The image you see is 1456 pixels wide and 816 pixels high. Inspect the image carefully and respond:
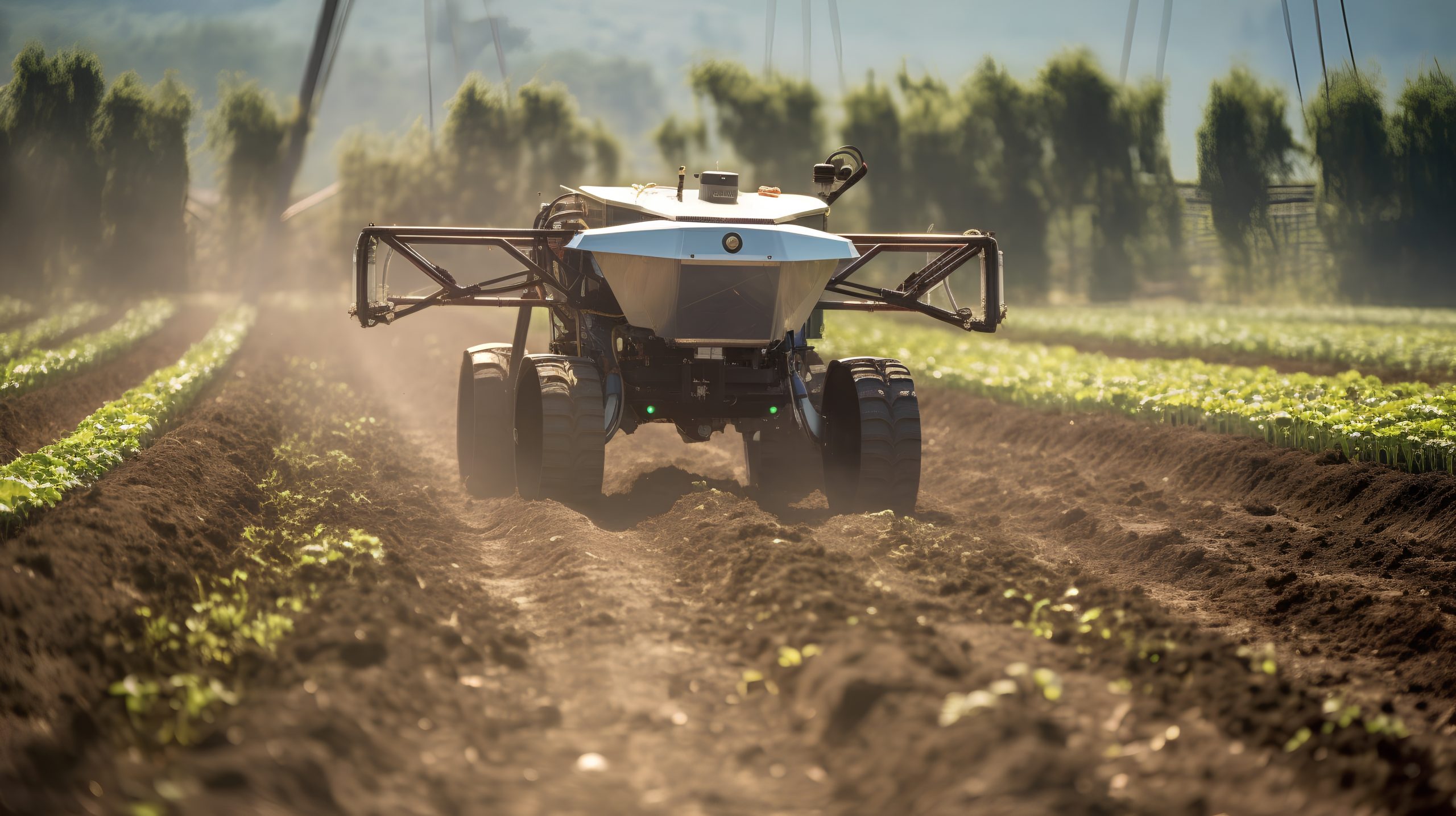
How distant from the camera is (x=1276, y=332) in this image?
28641mm

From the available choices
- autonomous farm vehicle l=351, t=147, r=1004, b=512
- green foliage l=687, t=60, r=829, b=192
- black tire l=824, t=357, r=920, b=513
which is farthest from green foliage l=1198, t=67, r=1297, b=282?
Answer: green foliage l=687, t=60, r=829, b=192

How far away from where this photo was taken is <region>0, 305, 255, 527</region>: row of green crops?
25.3ft

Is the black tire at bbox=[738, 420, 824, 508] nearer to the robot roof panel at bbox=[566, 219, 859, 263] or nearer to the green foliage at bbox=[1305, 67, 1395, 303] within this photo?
the robot roof panel at bbox=[566, 219, 859, 263]

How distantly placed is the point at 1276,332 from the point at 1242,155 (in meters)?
4.13

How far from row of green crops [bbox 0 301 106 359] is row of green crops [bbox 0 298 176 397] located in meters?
0.68

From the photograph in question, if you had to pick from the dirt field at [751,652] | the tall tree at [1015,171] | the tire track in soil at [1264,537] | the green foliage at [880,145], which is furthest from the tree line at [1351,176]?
the green foliage at [880,145]

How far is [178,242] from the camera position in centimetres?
4141

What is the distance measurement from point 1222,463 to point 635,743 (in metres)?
8.44

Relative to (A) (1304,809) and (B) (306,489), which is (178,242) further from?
(A) (1304,809)

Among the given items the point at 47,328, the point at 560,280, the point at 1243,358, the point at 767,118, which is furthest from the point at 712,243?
the point at 767,118

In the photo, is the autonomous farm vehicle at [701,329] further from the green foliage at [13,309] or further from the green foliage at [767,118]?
the green foliage at [767,118]

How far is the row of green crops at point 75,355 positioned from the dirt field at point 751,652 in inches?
297

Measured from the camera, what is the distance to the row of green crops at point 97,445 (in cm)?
772

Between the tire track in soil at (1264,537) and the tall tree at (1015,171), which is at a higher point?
the tall tree at (1015,171)
